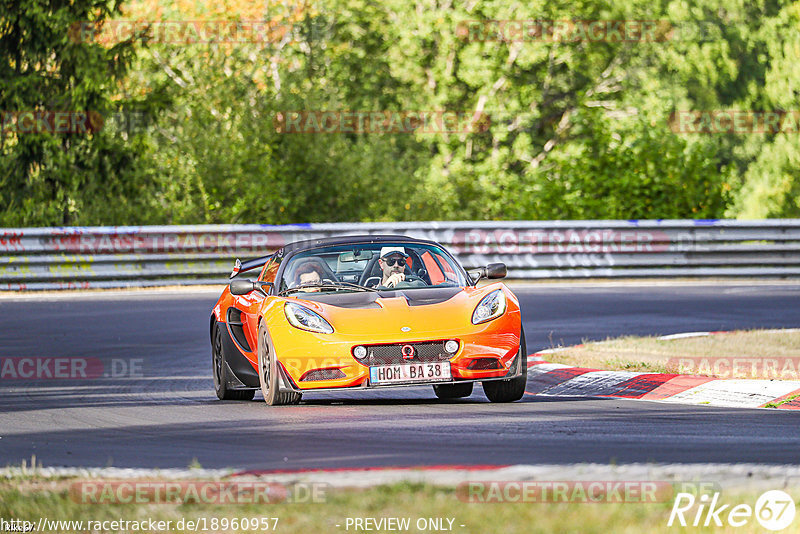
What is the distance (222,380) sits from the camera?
11.8 m

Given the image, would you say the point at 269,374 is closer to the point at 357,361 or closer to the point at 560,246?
the point at 357,361

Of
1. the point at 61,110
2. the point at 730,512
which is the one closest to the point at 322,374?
the point at 730,512

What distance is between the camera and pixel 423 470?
22.2ft

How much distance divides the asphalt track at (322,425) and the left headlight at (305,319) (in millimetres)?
595

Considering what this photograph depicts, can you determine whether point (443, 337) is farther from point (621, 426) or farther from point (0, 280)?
point (0, 280)

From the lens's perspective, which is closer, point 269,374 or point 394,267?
point 269,374

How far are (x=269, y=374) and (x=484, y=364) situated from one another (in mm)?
1643

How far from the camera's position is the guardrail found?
24328 millimetres

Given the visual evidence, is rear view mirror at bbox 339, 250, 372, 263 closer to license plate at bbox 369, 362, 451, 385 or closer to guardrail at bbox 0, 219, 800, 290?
license plate at bbox 369, 362, 451, 385

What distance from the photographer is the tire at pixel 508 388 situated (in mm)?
10664

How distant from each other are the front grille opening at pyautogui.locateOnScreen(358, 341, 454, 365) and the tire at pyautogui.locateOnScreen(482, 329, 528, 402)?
710 millimetres

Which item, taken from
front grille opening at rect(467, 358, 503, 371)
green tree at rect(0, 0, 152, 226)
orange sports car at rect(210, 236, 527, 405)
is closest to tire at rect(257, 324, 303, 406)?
orange sports car at rect(210, 236, 527, 405)

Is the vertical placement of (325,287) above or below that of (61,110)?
below

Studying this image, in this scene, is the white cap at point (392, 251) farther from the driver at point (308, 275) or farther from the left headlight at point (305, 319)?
the left headlight at point (305, 319)
